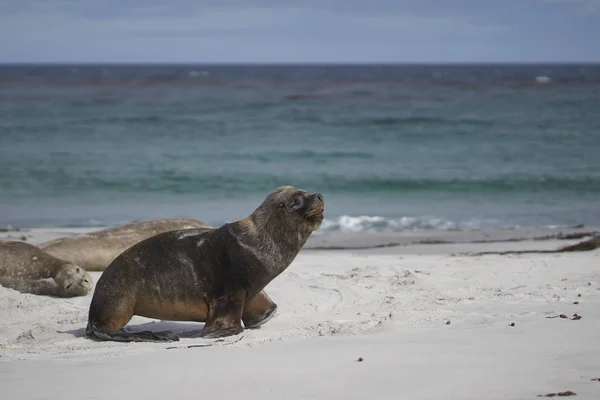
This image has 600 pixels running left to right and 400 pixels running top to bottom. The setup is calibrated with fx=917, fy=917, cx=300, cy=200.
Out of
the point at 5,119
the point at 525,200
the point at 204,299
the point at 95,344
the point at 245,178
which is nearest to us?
the point at 95,344

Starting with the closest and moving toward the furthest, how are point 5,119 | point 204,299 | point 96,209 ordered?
1. point 204,299
2. point 96,209
3. point 5,119

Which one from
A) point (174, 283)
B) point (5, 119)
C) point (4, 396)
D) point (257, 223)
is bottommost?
point (4, 396)

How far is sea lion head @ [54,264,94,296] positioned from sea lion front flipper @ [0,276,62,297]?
6 centimetres

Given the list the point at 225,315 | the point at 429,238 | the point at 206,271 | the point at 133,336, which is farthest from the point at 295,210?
the point at 429,238

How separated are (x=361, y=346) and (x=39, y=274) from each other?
3.82 meters

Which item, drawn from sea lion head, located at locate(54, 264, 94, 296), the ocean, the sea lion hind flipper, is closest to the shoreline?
the ocean

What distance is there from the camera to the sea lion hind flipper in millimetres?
5887

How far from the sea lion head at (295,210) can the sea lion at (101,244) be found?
12.0 ft

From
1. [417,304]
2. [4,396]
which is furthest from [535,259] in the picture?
[4,396]

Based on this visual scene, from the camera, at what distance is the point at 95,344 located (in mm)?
5836

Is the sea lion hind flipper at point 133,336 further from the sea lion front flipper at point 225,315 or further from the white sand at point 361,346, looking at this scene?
the sea lion front flipper at point 225,315

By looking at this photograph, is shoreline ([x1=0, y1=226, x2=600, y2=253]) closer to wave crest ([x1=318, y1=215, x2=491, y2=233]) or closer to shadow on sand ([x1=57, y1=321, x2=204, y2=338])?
wave crest ([x1=318, y1=215, x2=491, y2=233])

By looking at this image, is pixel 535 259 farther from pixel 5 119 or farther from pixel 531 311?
pixel 5 119

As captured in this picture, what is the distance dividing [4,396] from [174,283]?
1867mm
